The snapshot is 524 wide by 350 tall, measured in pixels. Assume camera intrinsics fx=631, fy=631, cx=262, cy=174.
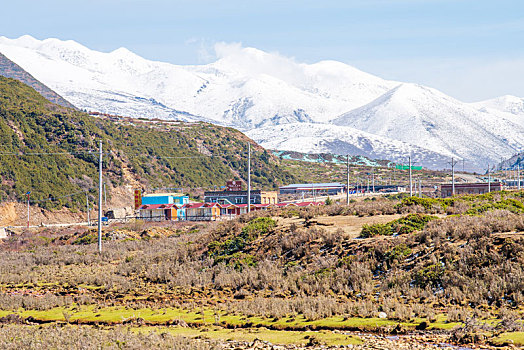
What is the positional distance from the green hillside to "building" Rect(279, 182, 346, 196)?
886 cm

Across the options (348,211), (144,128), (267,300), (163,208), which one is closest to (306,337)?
(267,300)

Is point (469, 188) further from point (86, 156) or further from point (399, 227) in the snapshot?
point (399, 227)

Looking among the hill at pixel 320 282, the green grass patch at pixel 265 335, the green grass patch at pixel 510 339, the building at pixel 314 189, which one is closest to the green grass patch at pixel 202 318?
the hill at pixel 320 282

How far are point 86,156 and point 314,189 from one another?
205 feet

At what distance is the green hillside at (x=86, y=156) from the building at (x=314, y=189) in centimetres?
886

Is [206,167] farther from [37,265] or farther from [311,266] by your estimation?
[311,266]

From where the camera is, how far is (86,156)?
136 meters

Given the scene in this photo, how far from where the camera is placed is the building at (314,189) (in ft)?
557

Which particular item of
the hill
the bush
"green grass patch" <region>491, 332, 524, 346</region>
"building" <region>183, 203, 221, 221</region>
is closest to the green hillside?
"building" <region>183, 203, 221, 221</region>

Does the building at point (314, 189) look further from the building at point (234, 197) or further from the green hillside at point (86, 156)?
the building at point (234, 197)

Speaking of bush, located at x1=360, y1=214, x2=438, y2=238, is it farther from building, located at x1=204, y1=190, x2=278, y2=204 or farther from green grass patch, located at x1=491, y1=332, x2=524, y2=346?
building, located at x1=204, y1=190, x2=278, y2=204

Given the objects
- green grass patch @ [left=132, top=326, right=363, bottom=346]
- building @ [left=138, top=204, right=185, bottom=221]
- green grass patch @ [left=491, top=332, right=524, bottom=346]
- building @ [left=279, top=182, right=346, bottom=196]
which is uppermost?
building @ [left=279, top=182, right=346, bottom=196]

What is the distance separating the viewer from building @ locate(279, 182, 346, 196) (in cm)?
16988

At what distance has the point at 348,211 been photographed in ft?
130
